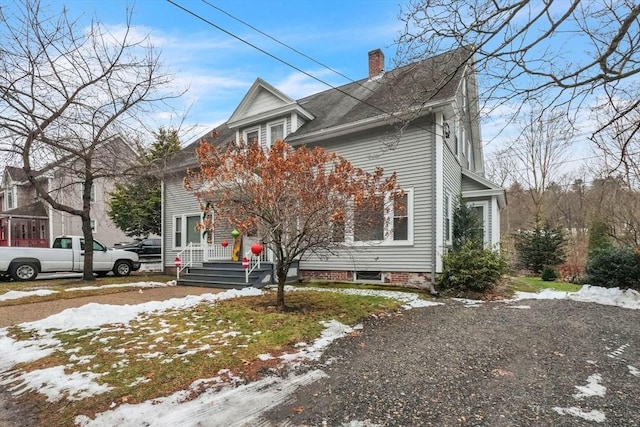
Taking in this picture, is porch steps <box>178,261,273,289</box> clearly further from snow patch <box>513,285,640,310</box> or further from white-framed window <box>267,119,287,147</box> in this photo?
snow patch <box>513,285,640,310</box>

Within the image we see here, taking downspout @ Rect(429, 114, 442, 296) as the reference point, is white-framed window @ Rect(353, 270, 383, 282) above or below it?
below

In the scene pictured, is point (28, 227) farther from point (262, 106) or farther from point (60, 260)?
point (262, 106)

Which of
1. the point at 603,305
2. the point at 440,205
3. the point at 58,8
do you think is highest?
the point at 58,8

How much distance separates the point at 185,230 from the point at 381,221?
10.2m

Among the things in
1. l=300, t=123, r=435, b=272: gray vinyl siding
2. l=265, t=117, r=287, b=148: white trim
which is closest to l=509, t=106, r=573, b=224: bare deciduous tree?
l=300, t=123, r=435, b=272: gray vinyl siding

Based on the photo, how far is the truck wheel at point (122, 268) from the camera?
1494cm

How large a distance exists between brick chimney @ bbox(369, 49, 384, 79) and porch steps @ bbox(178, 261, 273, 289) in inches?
338

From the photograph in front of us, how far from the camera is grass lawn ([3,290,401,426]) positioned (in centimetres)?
358

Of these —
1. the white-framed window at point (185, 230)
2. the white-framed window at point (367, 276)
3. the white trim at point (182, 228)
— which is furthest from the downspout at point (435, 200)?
the white trim at point (182, 228)

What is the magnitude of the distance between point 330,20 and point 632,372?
773cm

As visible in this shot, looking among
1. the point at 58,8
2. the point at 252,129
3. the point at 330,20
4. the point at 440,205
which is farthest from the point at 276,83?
the point at 440,205

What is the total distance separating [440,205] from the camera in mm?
9633

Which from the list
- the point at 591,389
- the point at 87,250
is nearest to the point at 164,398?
the point at 591,389

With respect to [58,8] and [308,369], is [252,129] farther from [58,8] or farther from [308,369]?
[308,369]
